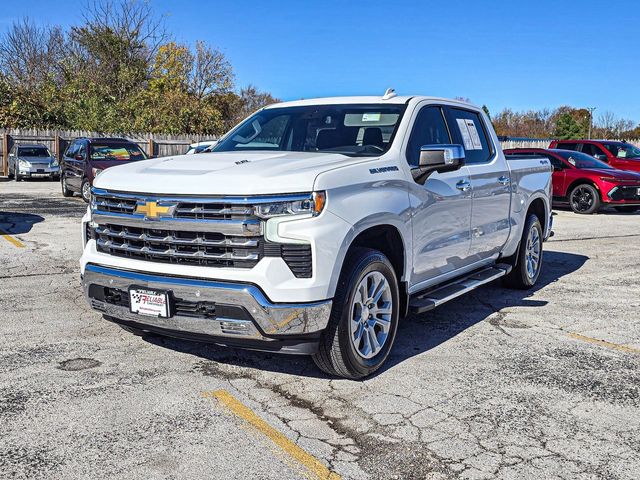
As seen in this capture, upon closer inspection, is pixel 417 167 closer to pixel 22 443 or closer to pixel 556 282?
pixel 22 443

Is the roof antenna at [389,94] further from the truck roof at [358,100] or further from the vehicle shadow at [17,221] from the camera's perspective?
the vehicle shadow at [17,221]

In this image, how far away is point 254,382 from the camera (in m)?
4.52

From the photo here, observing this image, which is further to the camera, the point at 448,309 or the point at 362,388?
the point at 448,309

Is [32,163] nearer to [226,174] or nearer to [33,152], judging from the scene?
[33,152]

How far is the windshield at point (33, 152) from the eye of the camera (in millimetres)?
25166

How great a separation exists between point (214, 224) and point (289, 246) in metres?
0.48

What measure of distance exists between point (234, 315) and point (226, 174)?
0.90 m

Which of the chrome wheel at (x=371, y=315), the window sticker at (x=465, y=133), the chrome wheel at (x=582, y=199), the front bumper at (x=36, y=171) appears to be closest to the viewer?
the chrome wheel at (x=371, y=315)

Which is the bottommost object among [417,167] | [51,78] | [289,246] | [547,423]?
[547,423]

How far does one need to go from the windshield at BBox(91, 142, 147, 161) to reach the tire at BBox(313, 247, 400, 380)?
1356 centimetres

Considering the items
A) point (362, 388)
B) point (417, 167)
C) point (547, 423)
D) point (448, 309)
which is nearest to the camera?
point (547, 423)

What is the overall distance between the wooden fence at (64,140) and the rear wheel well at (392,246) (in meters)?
23.4

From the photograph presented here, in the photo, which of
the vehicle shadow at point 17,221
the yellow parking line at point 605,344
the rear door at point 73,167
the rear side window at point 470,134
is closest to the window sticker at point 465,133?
the rear side window at point 470,134

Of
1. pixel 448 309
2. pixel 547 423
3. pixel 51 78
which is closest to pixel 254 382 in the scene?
pixel 547 423
